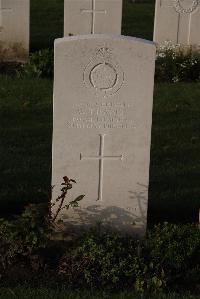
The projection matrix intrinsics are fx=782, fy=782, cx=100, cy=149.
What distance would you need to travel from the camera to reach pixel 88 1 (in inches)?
469

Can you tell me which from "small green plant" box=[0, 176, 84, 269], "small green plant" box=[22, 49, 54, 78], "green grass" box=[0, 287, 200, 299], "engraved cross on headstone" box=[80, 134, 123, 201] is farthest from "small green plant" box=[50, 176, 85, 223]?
"small green plant" box=[22, 49, 54, 78]

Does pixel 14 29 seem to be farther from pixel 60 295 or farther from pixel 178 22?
pixel 60 295

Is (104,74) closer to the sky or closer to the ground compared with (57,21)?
closer to the ground

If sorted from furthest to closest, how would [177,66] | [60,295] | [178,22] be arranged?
[178,22]
[177,66]
[60,295]

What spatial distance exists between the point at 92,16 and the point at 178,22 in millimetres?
1352

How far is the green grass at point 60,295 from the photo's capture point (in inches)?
198

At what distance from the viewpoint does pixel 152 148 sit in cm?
828

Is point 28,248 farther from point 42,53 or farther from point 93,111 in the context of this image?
point 42,53

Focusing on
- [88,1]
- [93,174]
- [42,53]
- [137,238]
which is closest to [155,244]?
[137,238]

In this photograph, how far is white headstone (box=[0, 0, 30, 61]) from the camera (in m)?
11.8

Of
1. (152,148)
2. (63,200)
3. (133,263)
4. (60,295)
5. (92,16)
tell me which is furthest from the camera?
(92,16)

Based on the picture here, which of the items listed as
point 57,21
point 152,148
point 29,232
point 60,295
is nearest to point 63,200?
point 29,232

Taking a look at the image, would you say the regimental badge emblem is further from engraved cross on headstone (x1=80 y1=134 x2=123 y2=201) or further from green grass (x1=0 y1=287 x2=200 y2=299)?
green grass (x1=0 y1=287 x2=200 y2=299)

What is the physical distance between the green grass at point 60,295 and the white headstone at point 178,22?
24.6 ft
